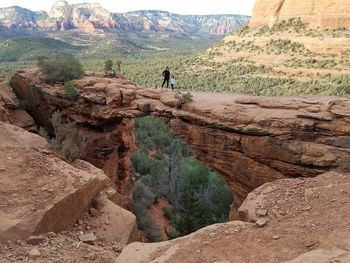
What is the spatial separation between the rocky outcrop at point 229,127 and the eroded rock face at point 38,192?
20.3 feet

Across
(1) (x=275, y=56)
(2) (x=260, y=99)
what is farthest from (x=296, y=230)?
(1) (x=275, y=56)

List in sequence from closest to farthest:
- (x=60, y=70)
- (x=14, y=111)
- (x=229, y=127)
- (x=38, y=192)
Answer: (x=38, y=192) < (x=229, y=127) < (x=14, y=111) < (x=60, y=70)

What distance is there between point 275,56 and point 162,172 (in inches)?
1179

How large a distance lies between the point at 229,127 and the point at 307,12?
4779 cm

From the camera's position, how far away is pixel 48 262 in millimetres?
6152

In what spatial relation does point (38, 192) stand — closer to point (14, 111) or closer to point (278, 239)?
point (278, 239)

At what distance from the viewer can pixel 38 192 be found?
7.72m

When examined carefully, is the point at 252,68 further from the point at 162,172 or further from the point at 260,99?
the point at 260,99

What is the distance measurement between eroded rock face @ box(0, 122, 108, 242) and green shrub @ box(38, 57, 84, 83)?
9.97 metres

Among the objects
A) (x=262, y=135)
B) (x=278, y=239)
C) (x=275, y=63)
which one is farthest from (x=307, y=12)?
(x=278, y=239)

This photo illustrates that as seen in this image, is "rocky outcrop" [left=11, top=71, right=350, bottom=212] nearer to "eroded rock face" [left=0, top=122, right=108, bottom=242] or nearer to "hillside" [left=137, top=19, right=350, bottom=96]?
"eroded rock face" [left=0, top=122, right=108, bottom=242]

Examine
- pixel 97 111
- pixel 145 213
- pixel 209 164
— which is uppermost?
pixel 97 111

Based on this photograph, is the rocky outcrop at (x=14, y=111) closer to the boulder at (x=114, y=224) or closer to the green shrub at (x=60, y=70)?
the green shrub at (x=60, y=70)

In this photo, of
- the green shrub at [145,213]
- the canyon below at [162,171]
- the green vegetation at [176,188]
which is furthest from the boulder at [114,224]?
the green shrub at [145,213]
